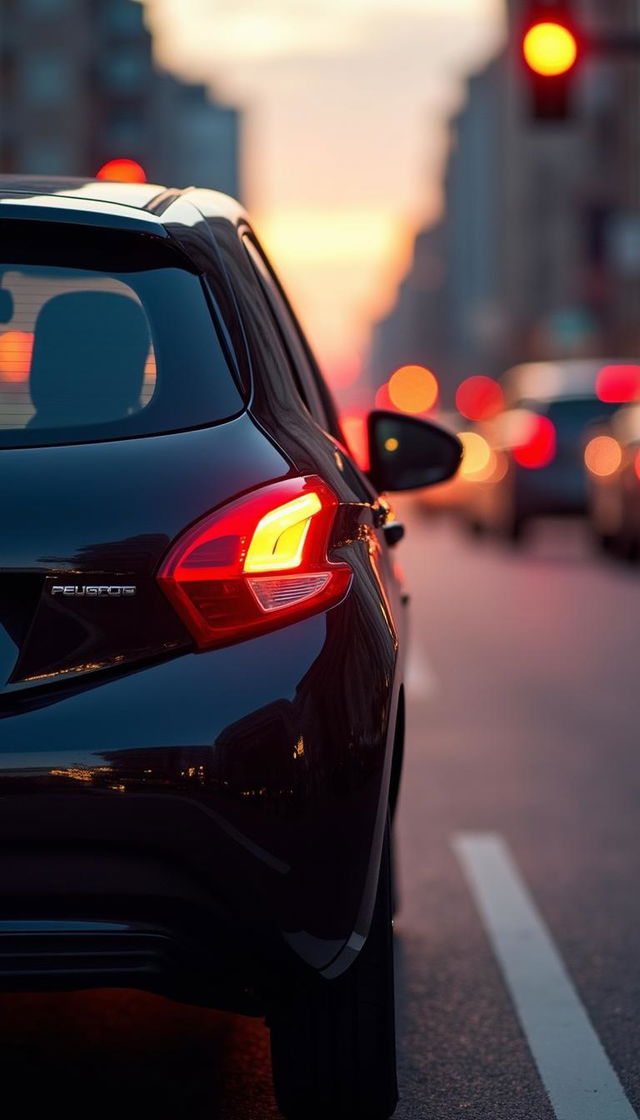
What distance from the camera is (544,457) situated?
21391mm

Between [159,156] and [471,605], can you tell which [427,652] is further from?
[159,156]

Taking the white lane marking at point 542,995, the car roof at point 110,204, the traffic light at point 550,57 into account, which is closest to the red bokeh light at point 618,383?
the traffic light at point 550,57

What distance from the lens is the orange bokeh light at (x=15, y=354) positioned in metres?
3.52

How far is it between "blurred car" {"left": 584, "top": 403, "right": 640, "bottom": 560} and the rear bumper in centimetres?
1448

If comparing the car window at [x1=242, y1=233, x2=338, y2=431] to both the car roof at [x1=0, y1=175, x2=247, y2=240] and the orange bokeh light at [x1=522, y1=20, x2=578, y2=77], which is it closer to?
the car roof at [x1=0, y1=175, x2=247, y2=240]

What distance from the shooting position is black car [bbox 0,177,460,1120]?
10.4ft

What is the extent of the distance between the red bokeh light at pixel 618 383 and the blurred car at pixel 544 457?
4.9 inches

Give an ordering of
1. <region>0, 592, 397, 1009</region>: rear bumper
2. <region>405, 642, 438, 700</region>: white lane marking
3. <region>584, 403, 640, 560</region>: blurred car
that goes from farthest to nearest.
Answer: <region>584, 403, 640, 560</region>: blurred car < <region>405, 642, 438, 700</region>: white lane marking < <region>0, 592, 397, 1009</region>: rear bumper

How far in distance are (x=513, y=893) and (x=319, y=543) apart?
8.86ft

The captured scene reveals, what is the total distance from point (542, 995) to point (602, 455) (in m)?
15.5

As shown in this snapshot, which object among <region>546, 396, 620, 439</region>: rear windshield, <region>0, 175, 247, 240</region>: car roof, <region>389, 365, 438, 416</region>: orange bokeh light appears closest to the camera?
<region>0, 175, 247, 240</region>: car roof

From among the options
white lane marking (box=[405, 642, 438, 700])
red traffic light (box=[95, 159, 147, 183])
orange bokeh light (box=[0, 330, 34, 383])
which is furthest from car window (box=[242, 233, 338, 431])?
red traffic light (box=[95, 159, 147, 183])

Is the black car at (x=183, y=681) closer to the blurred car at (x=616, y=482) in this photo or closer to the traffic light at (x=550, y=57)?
the traffic light at (x=550, y=57)

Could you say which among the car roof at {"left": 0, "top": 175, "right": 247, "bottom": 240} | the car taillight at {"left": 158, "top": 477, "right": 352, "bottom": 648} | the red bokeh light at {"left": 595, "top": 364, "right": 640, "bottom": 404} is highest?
the car roof at {"left": 0, "top": 175, "right": 247, "bottom": 240}
